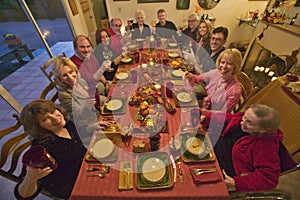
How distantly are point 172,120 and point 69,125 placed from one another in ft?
2.61

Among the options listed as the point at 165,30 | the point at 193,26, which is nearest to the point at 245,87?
the point at 193,26

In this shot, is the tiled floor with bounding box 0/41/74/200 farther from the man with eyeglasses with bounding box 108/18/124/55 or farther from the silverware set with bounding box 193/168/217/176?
the silverware set with bounding box 193/168/217/176

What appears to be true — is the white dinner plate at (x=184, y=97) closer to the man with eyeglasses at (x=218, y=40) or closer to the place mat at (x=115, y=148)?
the place mat at (x=115, y=148)

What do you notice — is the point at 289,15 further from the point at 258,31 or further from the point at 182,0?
the point at 182,0

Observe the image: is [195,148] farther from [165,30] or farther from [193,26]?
[165,30]

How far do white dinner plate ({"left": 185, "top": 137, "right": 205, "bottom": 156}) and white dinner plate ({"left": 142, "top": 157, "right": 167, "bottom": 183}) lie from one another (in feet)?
0.68

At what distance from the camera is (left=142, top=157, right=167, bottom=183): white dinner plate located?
793 millimetres

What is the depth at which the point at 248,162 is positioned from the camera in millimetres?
913

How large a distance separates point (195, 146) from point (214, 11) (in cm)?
426

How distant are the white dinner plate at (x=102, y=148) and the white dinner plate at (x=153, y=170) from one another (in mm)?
246

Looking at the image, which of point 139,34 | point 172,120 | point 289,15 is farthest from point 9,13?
point 289,15

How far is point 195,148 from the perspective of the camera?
0.93 meters

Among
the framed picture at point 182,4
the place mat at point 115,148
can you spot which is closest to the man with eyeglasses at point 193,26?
the framed picture at point 182,4

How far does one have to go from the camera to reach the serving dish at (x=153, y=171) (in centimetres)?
78
